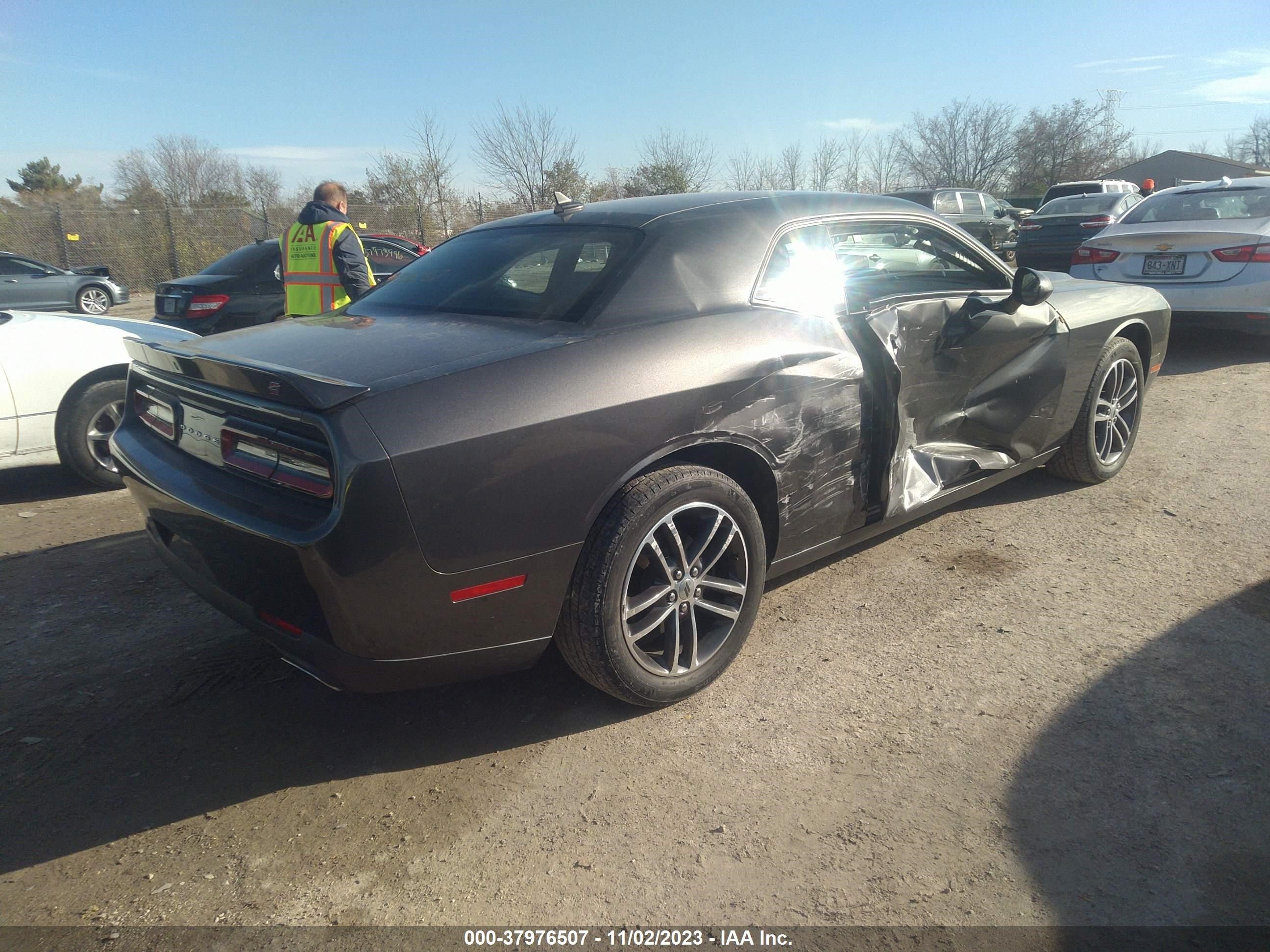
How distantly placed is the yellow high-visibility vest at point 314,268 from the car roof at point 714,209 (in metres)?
2.25

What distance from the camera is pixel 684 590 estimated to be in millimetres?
2816

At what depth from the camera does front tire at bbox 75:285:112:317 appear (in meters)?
→ 16.8

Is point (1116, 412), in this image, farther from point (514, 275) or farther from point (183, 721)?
point (183, 721)

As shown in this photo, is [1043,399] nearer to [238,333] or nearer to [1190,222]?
[238,333]

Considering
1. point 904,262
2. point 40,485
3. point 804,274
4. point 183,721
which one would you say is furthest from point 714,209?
point 40,485

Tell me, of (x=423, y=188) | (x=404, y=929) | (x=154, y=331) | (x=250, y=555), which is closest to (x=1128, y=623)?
(x=404, y=929)

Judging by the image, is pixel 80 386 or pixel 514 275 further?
pixel 80 386

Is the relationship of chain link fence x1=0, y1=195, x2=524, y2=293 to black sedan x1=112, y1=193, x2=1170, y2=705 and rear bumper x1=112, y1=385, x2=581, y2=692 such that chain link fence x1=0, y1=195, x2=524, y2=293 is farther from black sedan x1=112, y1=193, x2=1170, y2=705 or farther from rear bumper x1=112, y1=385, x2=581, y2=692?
rear bumper x1=112, y1=385, x2=581, y2=692

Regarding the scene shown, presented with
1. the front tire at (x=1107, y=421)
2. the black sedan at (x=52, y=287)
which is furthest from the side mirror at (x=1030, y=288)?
the black sedan at (x=52, y=287)

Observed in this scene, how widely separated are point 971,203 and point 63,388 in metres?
18.4

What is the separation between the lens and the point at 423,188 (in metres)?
24.9

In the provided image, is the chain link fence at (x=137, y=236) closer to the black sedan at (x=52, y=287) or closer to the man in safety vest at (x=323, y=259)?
the black sedan at (x=52, y=287)

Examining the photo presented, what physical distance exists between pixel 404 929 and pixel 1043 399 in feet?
12.0

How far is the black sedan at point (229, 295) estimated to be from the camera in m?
8.46
